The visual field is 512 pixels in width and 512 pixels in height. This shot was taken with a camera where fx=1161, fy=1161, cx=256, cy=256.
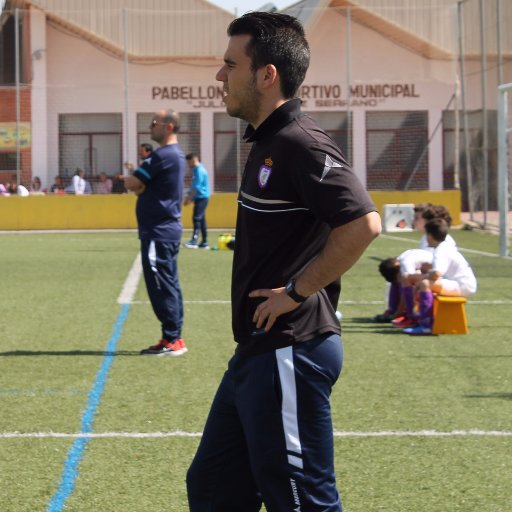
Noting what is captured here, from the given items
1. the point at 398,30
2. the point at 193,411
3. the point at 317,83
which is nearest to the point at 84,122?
the point at 317,83

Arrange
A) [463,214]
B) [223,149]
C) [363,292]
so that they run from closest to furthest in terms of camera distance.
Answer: [363,292]
[463,214]
[223,149]

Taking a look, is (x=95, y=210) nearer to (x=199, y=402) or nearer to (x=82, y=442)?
(x=199, y=402)

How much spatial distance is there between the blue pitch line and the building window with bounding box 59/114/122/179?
81.6 ft

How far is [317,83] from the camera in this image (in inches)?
1412

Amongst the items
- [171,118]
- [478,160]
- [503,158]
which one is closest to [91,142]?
[478,160]

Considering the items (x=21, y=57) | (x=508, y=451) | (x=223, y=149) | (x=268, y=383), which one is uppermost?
(x=21, y=57)

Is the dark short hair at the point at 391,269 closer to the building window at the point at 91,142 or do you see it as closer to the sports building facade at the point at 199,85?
the sports building facade at the point at 199,85

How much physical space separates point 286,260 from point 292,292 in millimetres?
129

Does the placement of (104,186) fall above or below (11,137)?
below

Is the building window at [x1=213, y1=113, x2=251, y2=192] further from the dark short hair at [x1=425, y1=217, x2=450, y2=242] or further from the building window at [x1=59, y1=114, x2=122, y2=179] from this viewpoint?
the dark short hair at [x1=425, y1=217, x2=450, y2=242]

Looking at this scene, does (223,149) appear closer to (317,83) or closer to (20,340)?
(317,83)

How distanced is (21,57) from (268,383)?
34.2m

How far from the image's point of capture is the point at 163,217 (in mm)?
9438

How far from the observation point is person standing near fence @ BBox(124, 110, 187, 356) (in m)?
9.34
